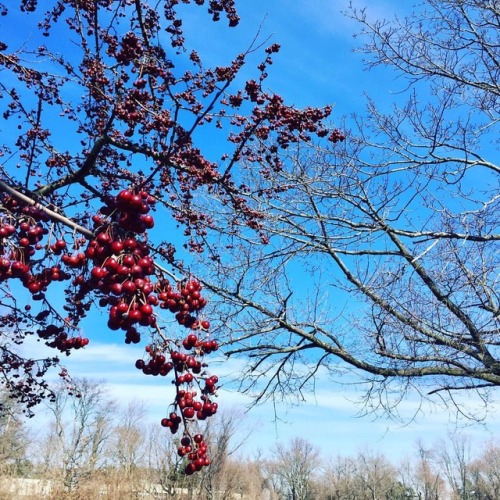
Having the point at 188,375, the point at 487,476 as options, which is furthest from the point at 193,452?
the point at 487,476

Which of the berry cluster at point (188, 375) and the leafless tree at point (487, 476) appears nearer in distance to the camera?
the berry cluster at point (188, 375)

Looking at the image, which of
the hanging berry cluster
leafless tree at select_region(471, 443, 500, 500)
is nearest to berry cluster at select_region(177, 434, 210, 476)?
the hanging berry cluster

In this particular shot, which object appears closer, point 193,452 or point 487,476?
point 193,452

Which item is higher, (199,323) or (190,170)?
(190,170)

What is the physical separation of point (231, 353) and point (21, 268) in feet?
27.3

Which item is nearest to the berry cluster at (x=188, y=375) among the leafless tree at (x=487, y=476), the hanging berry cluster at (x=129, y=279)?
the hanging berry cluster at (x=129, y=279)

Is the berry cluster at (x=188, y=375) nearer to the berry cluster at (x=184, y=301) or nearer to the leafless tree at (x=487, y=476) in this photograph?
the berry cluster at (x=184, y=301)

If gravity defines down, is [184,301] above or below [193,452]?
above

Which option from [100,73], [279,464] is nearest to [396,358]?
[100,73]

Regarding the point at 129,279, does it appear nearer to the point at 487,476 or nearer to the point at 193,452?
the point at 193,452

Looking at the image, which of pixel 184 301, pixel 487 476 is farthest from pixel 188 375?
pixel 487 476

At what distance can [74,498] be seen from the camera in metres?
16.1

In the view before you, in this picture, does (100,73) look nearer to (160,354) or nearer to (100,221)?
(100,221)

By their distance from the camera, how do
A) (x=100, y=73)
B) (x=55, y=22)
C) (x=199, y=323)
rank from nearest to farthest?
(x=199, y=323)
(x=100, y=73)
(x=55, y=22)
